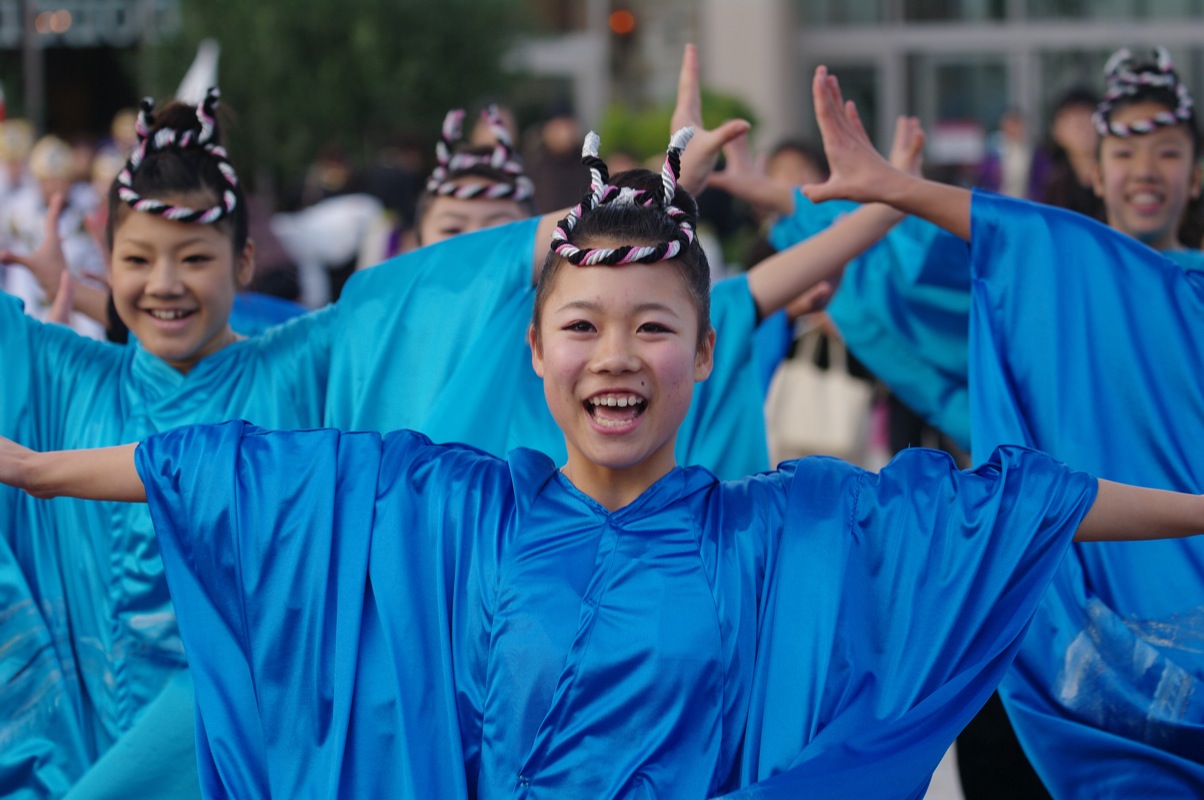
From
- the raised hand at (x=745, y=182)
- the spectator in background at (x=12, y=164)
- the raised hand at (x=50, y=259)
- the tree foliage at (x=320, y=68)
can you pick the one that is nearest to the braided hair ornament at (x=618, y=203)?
the raised hand at (x=745, y=182)

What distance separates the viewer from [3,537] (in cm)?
351

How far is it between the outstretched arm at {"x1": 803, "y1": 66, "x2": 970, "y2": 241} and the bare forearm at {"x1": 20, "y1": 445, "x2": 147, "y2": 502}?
4.82 ft

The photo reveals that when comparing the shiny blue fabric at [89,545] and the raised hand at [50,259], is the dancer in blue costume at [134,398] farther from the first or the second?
the raised hand at [50,259]

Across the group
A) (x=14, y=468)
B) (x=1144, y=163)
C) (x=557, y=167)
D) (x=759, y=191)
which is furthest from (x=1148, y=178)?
(x=557, y=167)

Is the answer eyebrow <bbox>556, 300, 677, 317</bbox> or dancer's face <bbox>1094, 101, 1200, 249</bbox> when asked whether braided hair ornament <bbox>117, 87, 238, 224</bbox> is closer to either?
eyebrow <bbox>556, 300, 677, 317</bbox>

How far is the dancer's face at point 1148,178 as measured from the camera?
4223 mm

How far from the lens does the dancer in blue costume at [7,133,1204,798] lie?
2381mm

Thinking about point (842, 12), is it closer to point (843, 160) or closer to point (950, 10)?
point (950, 10)

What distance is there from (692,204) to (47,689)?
181cm

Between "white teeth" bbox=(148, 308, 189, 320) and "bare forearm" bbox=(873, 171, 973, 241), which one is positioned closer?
"bare forearm" bbox=(873, 171, 973, 241)

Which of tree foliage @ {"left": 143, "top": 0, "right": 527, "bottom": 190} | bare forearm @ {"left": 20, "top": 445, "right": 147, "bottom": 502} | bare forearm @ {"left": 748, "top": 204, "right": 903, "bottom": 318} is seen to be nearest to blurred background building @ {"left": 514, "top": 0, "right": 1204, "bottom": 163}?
tree foliage @ {"left": 143, "top": 0, "right": 527, "bottom": 190}

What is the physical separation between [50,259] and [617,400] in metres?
2.31

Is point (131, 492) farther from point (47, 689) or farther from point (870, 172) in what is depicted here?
point (870, 172)

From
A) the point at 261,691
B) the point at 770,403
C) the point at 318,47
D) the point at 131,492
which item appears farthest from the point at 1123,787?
the point at 318,47
